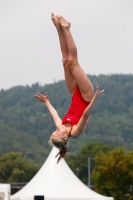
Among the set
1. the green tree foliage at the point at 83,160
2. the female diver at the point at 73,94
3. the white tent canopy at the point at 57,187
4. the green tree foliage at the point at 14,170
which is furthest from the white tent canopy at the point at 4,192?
Result: the green tree foliage at the point at 14,170

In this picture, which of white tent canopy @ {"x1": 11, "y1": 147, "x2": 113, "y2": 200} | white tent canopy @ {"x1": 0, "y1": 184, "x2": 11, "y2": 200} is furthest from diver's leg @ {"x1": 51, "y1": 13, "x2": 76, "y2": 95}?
white tent canopy @ {"x1": 11, "y1": 147, "x2": 113, "y2": 200}

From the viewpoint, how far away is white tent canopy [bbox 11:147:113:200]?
35344 mm

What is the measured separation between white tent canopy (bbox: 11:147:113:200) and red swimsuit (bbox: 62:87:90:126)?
703 inches

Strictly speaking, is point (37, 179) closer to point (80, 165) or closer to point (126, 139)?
point (80, 165)

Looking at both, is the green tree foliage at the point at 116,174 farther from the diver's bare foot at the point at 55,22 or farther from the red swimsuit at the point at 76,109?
the diver's bare foot at the point at 55,22

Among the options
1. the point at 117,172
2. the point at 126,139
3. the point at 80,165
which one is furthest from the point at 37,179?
the point at 126,139

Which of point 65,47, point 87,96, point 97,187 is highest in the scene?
point 65,47

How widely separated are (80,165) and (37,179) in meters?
89.9

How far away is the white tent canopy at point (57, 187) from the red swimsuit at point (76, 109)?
17.9m

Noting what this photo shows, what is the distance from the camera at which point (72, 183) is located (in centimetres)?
3628

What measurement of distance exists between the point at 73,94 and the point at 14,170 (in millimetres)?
112695

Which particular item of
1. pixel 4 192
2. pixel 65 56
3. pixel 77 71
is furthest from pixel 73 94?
pixel 4 192

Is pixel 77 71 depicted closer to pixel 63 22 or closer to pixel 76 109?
pixel 76 109

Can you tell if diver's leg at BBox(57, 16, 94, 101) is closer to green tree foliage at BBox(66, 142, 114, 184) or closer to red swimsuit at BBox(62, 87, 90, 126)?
red swimsuit at BBox(62, 87, 90, 126)
